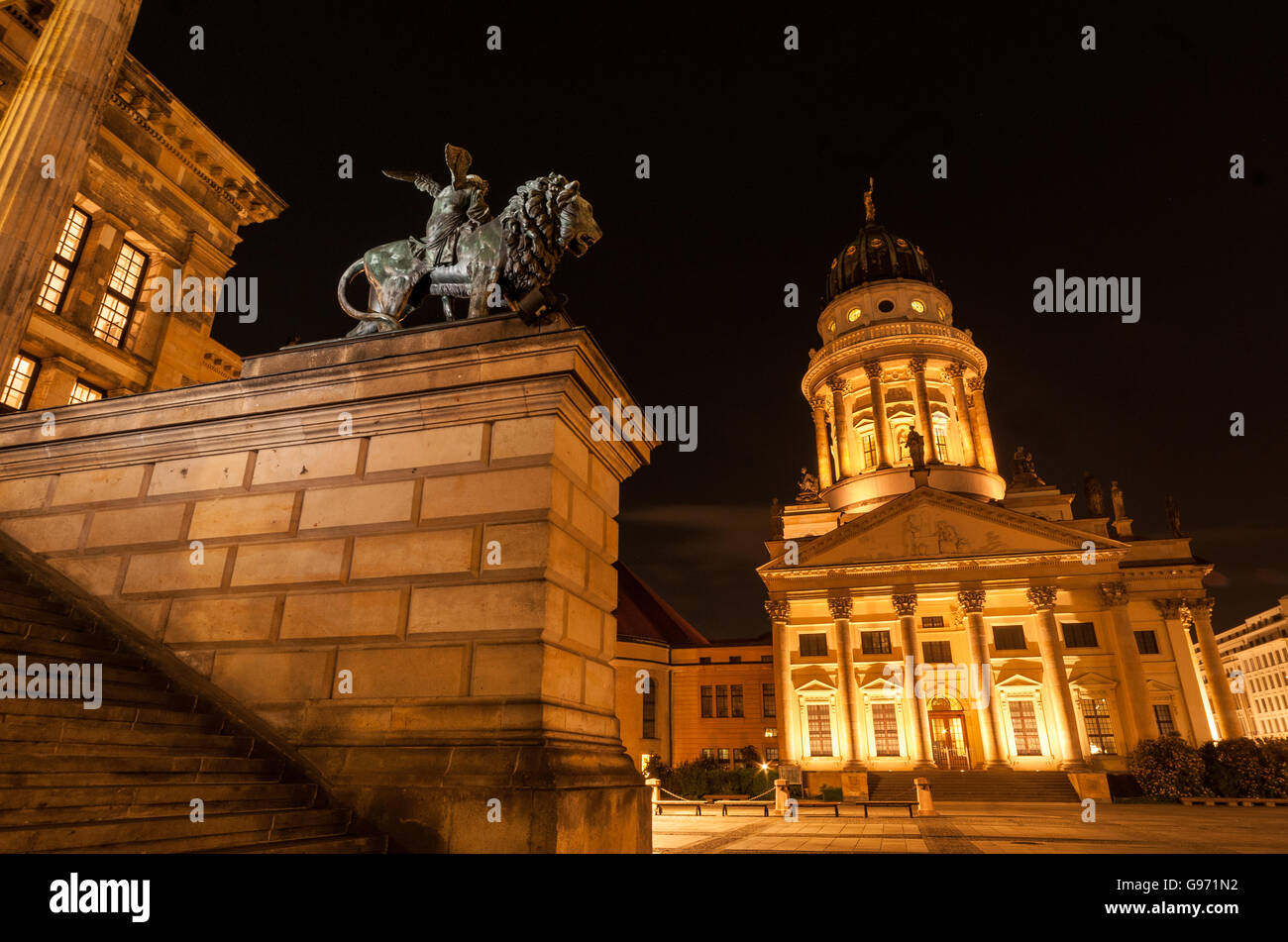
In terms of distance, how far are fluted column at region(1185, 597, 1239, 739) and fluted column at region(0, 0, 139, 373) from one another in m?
52.5

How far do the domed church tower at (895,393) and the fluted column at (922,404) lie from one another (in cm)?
8

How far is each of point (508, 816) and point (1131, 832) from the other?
1928 centimetres

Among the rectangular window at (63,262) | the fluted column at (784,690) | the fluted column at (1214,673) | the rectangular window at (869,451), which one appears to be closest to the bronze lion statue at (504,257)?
the rectangular window at (63,262)

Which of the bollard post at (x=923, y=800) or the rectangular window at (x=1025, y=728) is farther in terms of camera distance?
the rectangular window at (x=1025, y=728)

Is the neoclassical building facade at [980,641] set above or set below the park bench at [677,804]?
above

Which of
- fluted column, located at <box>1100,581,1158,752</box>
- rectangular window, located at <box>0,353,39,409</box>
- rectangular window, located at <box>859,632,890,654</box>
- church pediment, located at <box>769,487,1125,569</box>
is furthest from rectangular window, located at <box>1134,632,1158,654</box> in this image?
rectangular window, located at <box>0,353,39,409</box>

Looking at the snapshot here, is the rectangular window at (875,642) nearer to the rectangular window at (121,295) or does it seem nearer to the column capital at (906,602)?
the column capital at (906,602)

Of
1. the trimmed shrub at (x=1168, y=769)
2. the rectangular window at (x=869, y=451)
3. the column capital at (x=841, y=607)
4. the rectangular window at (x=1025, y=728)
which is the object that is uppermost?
the rectangular window at (x=869, y=451)

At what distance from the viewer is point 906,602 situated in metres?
44.4

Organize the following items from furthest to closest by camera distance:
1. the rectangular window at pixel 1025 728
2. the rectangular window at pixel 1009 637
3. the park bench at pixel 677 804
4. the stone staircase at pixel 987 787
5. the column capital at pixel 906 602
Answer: the column capital at pixel 906 602 → the rectangular window at pixel 1009 637 → the rectangular window at pixel 1025 728 → the stone staircase at pixel 987 787 → the park bench at pixel 677 804

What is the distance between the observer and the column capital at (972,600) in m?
43.4

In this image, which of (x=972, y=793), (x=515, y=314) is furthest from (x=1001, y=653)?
(x=515, y=314)

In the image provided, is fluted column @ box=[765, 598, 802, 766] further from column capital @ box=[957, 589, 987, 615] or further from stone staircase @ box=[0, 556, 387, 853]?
stone staircase @ box=[0, 556, 387, 853]
